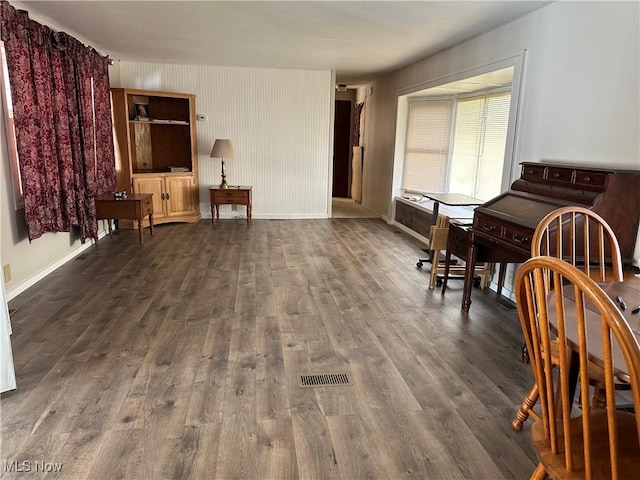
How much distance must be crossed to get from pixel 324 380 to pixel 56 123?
11.5ft

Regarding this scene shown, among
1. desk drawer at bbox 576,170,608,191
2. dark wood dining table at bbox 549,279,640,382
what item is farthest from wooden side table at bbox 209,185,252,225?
dark wood dining table at bbox 549,279,640,382

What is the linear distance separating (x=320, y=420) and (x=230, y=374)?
0.64 meters

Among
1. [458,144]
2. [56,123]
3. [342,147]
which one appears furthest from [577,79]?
[342,147]

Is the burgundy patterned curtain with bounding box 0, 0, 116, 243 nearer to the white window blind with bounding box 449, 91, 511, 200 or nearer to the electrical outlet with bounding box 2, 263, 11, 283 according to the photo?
the electrical outlet with bounding box 2, 263, 11, 283

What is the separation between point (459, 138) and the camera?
570 cm

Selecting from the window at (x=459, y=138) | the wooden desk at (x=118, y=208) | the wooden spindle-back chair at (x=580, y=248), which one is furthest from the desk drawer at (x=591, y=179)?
the wooden desk at (x=118, y=208)

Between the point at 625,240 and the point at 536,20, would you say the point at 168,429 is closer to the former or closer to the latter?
the point at 625,240

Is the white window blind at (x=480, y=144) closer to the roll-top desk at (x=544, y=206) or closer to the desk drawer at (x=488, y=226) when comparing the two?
the roll-top desk at (x=544, y=206)

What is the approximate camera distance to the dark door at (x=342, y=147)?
9.93m

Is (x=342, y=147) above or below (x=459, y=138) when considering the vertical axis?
below

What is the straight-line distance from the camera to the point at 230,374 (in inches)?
94.7

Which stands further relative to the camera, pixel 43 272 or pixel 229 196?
pixel 229 196

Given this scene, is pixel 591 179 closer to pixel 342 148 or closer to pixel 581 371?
pixel 581 371

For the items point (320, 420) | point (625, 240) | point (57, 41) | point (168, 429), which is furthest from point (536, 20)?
point (57, 41)
